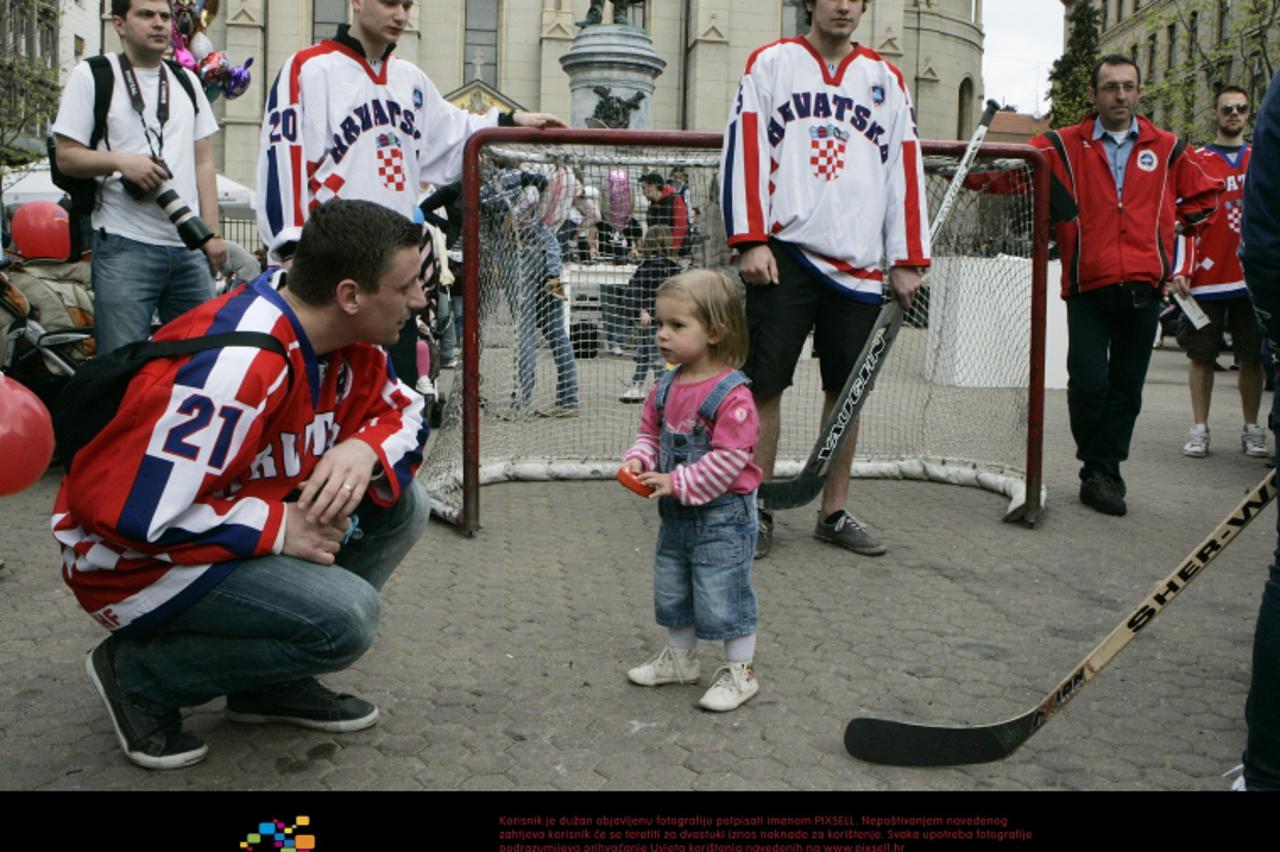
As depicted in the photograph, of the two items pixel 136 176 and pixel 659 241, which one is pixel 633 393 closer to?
pixel 659 241

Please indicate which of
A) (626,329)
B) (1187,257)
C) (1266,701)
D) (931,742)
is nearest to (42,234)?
(626,329)

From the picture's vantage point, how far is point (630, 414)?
301 inches

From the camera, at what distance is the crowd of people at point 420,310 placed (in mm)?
2762

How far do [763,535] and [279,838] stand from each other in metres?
3.08

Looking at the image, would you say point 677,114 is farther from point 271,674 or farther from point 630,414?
point 271,674

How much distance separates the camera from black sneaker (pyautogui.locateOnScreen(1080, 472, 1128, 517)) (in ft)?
20.0

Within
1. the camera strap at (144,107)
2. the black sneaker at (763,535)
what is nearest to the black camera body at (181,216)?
the camera strap at (144,107)

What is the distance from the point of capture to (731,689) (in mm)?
3465

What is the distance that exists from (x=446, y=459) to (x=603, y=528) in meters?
1.09

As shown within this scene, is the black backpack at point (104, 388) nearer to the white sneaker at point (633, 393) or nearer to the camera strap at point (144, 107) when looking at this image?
the camera strap at point (144, 107)

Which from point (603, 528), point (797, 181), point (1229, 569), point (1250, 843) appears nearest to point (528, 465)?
point (603, 528)

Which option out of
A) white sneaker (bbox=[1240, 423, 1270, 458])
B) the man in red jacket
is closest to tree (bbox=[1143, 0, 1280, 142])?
white sneaker (bbox=[1240, 423, 1270, 458])

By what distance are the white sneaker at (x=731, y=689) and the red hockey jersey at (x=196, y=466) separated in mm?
1052

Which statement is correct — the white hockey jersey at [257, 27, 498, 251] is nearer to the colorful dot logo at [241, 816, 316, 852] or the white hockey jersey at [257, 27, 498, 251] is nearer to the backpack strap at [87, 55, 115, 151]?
the backpack strap at [87, 55, 115, 151]
